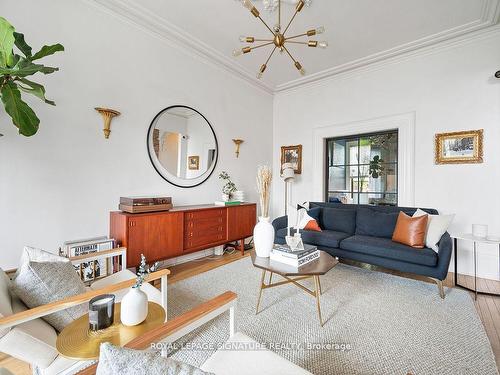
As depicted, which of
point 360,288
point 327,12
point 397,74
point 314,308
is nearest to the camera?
point 314,308

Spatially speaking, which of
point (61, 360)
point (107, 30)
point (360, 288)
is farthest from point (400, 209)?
point (107, 30)

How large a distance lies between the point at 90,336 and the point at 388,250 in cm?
276

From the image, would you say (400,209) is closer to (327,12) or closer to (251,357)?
(327,12)

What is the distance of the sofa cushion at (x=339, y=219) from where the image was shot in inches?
134

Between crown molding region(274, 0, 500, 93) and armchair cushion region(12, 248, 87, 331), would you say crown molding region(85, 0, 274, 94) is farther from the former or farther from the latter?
armchair cushion region(12, 248, 87, 331)

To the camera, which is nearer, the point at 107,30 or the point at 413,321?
the point at 413,321

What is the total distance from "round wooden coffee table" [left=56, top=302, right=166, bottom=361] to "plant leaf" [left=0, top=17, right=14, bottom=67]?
153cm

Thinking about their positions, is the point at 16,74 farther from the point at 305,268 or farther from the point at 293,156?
the point at 293,156

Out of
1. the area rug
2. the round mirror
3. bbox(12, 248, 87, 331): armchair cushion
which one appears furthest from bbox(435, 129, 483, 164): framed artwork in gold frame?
bbox(12, 248, 87, 331): armchair cushion

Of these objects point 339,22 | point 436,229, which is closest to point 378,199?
point 436,229

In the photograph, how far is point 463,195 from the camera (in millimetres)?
3057

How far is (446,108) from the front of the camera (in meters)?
3.19

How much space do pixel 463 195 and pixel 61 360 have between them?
14.0 feet

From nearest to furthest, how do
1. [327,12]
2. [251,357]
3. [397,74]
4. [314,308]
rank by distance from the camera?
[251,357] < [314,308] < [327,12] < [397,74]
